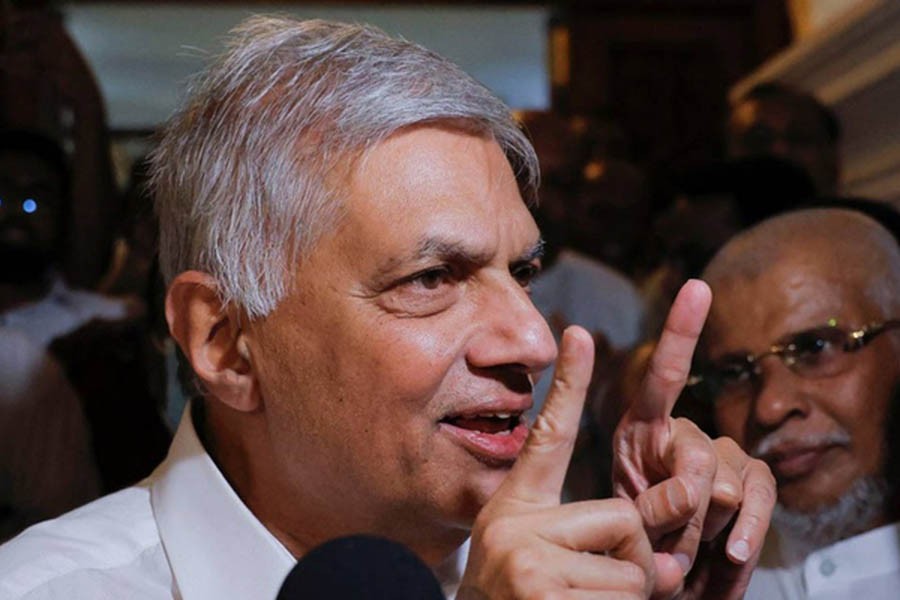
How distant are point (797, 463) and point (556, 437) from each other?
0.87 m

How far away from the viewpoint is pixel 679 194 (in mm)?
3189

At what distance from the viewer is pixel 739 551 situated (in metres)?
1.46

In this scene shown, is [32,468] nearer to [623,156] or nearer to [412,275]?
[412,275]

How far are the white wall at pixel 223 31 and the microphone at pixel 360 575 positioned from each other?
194 inches

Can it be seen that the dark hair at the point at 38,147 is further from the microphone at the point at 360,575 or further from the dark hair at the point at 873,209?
the microphone at the point at 360,575

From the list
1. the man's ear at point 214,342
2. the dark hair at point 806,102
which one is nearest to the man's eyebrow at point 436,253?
the man's ear at point 214,342

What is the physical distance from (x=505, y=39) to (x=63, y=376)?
562cm

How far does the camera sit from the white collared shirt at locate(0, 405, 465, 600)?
5.24ft

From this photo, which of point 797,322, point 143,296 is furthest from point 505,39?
point 797,322

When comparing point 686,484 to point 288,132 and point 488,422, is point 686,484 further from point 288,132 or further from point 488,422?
point 288,132

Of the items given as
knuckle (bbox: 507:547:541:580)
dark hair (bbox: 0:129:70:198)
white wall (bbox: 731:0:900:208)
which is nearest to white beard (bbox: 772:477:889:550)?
knuckle (bbox: 507:547:541:580)

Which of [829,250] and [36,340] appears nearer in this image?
[829,250]

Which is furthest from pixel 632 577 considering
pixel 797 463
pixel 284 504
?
pixel 797 463

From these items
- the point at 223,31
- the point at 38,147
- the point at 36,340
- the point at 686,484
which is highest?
the point at 686,484
